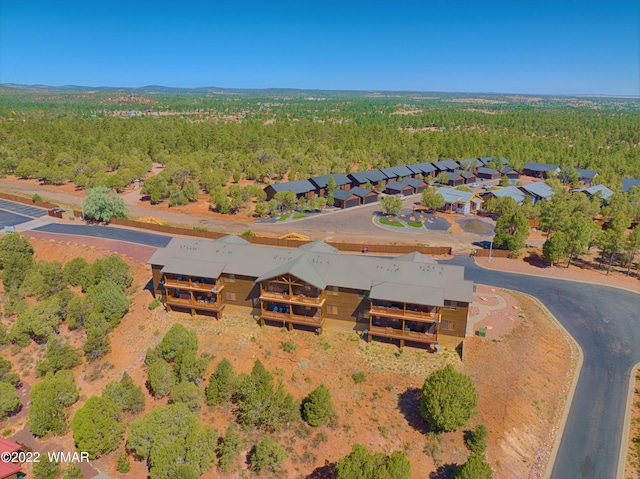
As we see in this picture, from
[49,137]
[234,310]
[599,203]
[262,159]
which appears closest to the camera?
[234,310]

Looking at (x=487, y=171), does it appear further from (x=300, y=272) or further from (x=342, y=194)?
(x=300, y=272)

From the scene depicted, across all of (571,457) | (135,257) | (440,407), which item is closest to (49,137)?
(135,257)

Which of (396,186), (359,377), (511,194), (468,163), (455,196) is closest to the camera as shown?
(359,377)

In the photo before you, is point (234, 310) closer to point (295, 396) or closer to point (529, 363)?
point (295, 396)

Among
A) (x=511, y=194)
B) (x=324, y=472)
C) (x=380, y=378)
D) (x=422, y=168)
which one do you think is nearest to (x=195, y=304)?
(x=380, y=378)

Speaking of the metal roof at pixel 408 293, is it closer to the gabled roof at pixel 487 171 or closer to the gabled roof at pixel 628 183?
the gabled roof at pixel 628 183
